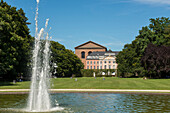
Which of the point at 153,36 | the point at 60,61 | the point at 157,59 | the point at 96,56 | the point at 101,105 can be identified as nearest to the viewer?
the point at 101,105

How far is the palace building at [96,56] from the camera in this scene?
456ft

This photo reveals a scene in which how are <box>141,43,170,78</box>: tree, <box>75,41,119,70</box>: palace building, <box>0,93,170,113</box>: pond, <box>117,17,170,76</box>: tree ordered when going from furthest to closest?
<box>75,41,119,70</box>: palace building
<box>117,17,170,76</box>: tree
<box>141,43,170,78</box>: tree
<box>0,93,170,113</box>: pond

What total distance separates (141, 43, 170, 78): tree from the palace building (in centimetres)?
7573

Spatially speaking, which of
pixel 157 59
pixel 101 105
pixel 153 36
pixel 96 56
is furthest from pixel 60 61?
pixel 101 105

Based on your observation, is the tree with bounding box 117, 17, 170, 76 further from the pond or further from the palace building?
the palace building

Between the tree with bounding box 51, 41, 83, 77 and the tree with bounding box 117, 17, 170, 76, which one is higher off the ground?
the tree with bounding box 117, 17, 170, 76

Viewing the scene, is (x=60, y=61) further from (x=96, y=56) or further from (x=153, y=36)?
(x=96, y=56)

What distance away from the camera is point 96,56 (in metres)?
146

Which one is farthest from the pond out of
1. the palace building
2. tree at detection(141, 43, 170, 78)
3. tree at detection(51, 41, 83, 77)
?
the palace building

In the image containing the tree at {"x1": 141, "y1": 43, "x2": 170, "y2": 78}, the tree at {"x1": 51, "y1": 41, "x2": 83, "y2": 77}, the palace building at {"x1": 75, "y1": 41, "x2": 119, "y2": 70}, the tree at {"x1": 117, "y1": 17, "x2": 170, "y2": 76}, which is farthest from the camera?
the palace building at {"x1": 75, "y1": 41, "x2": 119, "y2": 70}

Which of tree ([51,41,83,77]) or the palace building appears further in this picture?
the palace building

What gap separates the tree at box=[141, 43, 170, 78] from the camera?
195ft

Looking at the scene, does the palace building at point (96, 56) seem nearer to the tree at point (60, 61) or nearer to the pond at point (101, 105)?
the tree at point (60, 61)

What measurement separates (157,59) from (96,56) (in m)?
86.7
